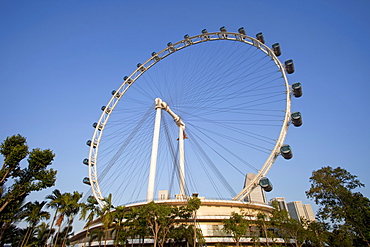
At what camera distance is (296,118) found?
32.0 meters

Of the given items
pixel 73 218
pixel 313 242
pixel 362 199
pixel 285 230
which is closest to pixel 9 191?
pixel 73 218

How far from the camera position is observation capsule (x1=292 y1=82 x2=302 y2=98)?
32875 mm

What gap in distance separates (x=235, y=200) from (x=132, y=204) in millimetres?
16647

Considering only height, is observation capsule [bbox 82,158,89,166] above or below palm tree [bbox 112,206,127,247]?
above

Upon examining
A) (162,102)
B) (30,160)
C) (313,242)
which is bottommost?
(313,242)

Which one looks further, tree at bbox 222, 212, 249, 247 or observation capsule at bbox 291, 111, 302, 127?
observation capsule at bbox 291, 111, 302, 127

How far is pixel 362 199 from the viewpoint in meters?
27.8

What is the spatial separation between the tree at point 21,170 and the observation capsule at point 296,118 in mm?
32480

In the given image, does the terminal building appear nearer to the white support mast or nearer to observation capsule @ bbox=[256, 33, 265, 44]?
the white support mast

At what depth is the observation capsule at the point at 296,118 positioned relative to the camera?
3191cm

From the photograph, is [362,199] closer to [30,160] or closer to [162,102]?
[162,102]

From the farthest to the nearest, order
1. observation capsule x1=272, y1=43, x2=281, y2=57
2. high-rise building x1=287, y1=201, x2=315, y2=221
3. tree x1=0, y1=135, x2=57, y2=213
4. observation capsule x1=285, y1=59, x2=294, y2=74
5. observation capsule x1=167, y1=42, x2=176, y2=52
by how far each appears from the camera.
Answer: high-rise building x1=287, y1=201, x2=315, y2=221
observation capsule x1=167, y1=42, x2=176, y2=52
observation capsule x1=272, y1=43, x2=281, y2=57
observation capsule x1=285, y1=59, x2=294, y2=74
tree x1=0, y1=135, x2=57, y2=213

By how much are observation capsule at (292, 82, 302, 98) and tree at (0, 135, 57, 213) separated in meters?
34.3

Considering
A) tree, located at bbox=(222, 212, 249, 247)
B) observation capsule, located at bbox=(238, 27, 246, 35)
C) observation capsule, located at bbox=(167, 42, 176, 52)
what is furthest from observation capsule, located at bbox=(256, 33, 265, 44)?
tree, located at bbox=(222, 212, 249, 247)
